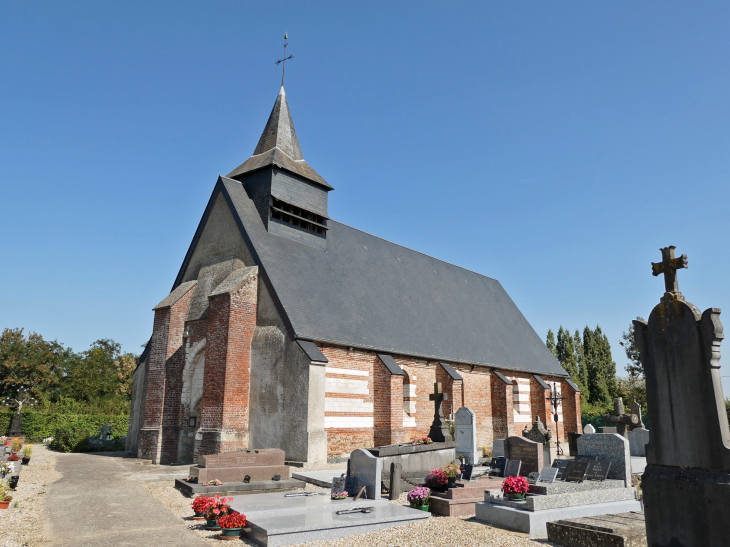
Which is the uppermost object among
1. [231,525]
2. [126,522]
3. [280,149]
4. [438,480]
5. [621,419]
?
[280,149]

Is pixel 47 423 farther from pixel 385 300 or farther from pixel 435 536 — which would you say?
pixel 435 536

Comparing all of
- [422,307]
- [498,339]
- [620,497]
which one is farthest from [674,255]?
[498,339]

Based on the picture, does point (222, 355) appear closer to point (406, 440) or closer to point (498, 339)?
point (406, 440)

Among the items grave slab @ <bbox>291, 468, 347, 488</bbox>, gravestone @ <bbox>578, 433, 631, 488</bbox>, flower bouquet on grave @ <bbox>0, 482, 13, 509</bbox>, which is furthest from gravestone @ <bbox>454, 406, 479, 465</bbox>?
flower bouquet on grave @ <bbox>0, 482, 13, 509</bbox>

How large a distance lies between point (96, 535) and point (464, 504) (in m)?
6.08

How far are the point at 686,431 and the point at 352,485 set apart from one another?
7.10 m

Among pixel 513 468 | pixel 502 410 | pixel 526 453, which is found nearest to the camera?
pixel 513 468

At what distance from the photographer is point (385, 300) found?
22.3 m

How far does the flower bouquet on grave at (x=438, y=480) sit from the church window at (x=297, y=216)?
1261 centimetres

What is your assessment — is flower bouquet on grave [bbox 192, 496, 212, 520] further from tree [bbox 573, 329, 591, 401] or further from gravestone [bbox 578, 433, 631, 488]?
tree [bbox 573, 329, 591, 401]

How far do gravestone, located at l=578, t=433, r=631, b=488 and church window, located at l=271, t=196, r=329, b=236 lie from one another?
13565mm

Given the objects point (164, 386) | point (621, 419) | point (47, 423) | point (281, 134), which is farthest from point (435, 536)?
point (47, 423)

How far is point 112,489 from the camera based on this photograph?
11.9m

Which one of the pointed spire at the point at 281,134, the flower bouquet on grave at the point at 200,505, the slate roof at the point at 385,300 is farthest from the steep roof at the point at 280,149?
the flower bouquet on grave at the point at 200,505
